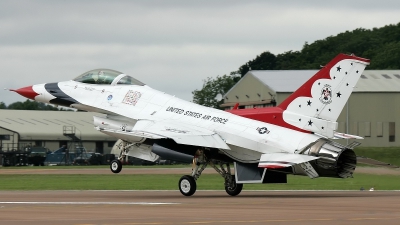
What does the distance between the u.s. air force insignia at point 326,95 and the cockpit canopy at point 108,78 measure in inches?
303

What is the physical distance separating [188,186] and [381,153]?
40.3 m

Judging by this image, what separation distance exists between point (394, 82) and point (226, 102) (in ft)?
60.9

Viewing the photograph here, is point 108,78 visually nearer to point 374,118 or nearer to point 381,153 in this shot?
point 381,153

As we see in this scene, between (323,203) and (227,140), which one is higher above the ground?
(227,140)

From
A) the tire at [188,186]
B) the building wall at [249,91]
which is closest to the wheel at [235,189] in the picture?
the tire at [188,186]

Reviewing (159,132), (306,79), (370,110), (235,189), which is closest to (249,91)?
(306,79)

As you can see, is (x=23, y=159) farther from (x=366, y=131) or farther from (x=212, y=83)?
(x=212, y=83)

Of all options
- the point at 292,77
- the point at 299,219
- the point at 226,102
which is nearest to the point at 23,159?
the point at 226,102

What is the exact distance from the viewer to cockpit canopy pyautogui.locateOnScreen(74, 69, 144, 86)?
32781 millimetres

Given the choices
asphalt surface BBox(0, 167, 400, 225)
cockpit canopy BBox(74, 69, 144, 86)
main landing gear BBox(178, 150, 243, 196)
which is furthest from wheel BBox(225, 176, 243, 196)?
cockpit canopy BBox(74, 69, 144, 86)

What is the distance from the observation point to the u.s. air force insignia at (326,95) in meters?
29.0

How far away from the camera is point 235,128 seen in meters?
30.1

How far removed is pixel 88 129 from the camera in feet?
364

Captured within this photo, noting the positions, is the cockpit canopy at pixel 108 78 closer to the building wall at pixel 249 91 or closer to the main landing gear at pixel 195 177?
the main landing gear at pixel 195 177
